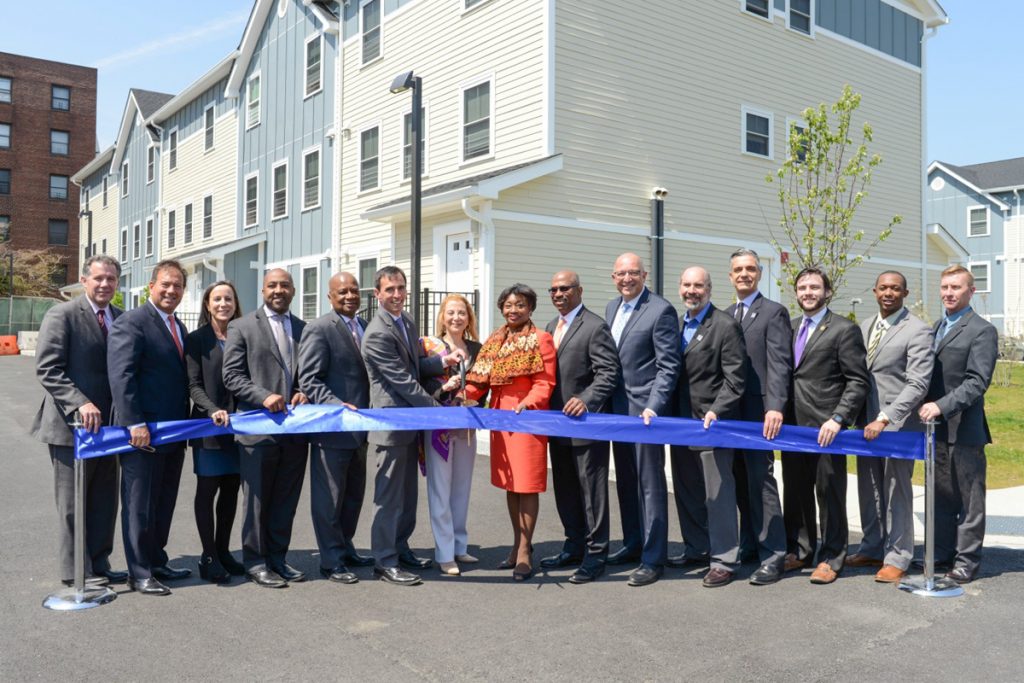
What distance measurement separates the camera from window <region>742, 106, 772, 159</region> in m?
19.8

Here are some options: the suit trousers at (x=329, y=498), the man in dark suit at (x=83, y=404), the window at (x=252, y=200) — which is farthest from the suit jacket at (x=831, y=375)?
the window at (x=252, y=200)

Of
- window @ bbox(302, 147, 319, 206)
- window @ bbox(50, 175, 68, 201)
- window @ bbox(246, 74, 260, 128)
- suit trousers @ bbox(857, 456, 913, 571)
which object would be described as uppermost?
window @ bbox(50, 175, 68, 201)

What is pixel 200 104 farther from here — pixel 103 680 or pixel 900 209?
pixel 103 680

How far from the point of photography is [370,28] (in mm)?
21000

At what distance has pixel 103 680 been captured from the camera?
420 cm

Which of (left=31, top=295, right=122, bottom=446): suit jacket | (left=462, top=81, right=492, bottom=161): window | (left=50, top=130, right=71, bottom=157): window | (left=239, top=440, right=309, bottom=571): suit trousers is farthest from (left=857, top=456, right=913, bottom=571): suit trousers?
(left=50, top=130, right=71, bottom=157): window

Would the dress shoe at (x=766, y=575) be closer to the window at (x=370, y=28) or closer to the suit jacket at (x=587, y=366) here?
the suit jacket at (x=587, y=366)

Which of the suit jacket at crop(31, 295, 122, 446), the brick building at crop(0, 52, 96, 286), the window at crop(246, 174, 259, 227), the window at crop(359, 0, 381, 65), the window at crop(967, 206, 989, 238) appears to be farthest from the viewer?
the brick building at crop(0, 52, 96, 286)

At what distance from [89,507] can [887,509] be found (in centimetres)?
560

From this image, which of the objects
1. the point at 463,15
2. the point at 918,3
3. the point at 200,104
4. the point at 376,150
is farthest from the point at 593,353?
the point at 200,104

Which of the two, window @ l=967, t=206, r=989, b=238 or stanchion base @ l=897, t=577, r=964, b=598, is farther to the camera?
window @ l=967, t=206, r=989, b=238

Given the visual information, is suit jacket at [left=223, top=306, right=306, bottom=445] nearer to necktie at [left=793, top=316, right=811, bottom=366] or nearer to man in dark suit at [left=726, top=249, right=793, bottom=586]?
man in dark suit at [left=726, top=249, right=793, bottom=586]

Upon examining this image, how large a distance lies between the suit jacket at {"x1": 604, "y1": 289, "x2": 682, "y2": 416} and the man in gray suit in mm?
1376

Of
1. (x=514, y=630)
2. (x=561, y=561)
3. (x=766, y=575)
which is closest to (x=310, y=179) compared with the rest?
(x=561, y=561)
